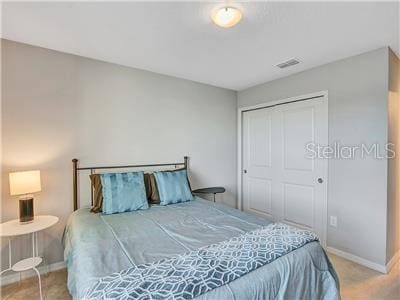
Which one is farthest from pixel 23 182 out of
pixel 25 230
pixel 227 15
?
pixel 227 15

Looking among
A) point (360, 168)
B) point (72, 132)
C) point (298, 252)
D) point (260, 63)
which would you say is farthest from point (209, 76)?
point (298, 252)

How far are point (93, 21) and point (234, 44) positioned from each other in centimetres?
133

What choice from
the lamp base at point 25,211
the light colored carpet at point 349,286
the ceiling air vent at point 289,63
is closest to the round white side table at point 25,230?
the lamp base at point 25,211

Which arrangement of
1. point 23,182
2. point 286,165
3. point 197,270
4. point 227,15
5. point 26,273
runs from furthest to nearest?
point 286,165
point 26,273
point 23,182
point 227,15
point 197,270

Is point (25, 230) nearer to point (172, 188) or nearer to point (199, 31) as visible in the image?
point (172, 188)

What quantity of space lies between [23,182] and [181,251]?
160 centimetres

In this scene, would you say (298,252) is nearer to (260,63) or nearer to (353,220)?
(353,220)

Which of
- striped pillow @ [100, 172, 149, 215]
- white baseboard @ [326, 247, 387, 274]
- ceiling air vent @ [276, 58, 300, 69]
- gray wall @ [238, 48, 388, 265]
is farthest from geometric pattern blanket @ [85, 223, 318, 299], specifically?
ceiling air vent @ [276, 58, 300, 69]

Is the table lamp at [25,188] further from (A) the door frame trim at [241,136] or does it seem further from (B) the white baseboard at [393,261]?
(B) the white baseboard at [393,261]

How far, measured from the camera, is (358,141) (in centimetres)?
249

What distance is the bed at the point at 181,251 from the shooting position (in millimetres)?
1163

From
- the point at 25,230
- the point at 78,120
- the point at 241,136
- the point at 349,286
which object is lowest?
the point at 349,286

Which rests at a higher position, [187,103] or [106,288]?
[187,103]

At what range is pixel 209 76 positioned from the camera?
323 cm
